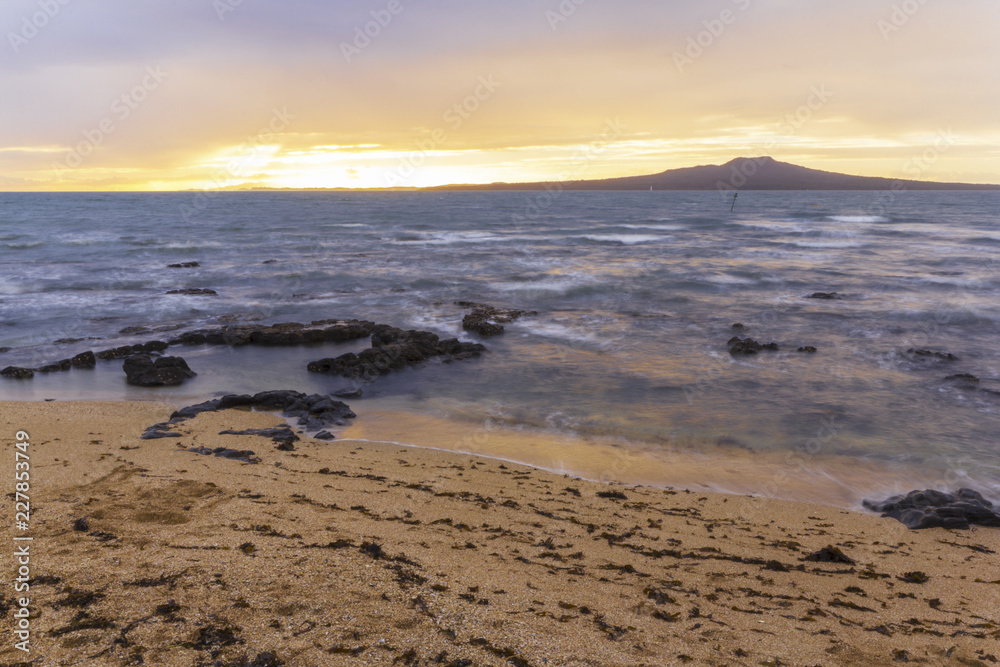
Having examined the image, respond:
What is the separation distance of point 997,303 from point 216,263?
39.8 metres

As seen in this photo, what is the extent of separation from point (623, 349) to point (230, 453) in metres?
11.6

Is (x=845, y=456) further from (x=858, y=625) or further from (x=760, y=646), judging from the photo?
(x=760, y=646)

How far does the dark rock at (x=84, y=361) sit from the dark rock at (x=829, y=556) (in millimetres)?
15919

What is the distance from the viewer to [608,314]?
867 inches

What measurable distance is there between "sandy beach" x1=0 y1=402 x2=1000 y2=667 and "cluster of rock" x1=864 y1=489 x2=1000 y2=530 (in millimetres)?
176

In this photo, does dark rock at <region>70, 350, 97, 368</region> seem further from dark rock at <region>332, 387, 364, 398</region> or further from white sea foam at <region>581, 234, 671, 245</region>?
white sea foam at <region>581, 234, 671, 245</region>

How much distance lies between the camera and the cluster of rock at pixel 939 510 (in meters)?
7.58

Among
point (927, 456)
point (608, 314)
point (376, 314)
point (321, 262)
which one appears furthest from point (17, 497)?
point (321, 262)

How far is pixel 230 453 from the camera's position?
8.60 metres

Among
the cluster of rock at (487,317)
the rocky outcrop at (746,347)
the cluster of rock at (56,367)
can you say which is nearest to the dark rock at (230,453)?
the cluster of rock at (56,367)

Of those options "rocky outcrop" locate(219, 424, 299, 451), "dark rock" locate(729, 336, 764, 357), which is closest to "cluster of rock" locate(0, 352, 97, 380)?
"rocky outcrop" locate(219, 424, 299, 451)

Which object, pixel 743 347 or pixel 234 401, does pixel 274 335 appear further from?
pixel 743 347

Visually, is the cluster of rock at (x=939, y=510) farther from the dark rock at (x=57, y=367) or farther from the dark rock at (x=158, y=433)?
the dark rock at (x=57, y=367)

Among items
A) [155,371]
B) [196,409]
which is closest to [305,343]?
[155,371]
